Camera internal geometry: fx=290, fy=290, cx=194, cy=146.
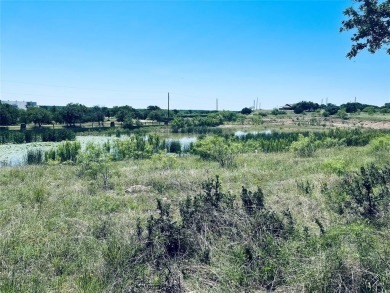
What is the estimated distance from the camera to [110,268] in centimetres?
370

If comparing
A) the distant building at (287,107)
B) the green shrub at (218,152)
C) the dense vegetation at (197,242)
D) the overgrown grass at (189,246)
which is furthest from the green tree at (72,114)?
the distant building at (287,107)

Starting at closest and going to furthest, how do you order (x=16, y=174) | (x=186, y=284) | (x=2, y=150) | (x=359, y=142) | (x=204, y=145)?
(x=186, y=284) < (x=16, y=174) < (x=204, y=145) < (x=359, y=142) < (x=2, y=150)

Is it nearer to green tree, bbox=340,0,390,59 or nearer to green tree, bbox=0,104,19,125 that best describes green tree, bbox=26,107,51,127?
green tree, bbox=0,104,19,125

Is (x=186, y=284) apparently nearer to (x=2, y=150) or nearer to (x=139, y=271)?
(x=139, y=271)

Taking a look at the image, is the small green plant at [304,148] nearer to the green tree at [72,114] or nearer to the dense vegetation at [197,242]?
the dense vegetation at [197,242]

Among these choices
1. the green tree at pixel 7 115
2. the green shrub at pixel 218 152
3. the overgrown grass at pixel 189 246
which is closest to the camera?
the overgrown grass at pixel 189 246

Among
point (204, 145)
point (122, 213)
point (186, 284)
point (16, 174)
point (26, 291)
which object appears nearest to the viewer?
point (26, 291)

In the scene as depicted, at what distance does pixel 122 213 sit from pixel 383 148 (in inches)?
514

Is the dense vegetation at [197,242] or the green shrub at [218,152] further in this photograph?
the green shrub at [218,152]

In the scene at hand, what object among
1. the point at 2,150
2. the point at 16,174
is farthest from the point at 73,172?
the point at 2,150

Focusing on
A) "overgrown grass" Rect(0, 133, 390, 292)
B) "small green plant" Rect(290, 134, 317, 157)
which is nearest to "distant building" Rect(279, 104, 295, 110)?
"small green plant" Rect(290, 134, 317, 157)

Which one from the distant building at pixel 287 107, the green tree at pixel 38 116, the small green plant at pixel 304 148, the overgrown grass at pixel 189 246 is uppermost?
the distant building at pixel 287 107

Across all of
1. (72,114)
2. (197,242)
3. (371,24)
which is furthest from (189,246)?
(72,114)

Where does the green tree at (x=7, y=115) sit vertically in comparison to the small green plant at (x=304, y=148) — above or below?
above
